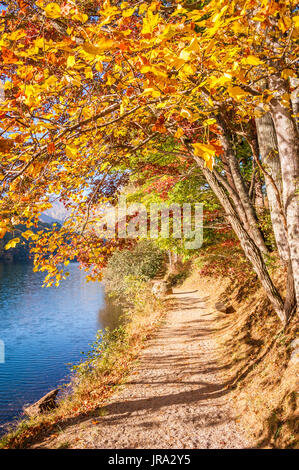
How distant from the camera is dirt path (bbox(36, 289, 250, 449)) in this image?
14.1ft

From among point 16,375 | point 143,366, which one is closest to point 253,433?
point 143,366

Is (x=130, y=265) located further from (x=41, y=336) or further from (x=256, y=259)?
(x=256, y=259)

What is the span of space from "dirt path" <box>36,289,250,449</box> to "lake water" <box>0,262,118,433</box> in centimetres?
357

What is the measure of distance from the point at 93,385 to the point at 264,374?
162 inches

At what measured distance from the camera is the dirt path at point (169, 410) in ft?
14.1

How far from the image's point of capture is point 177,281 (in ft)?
71.6

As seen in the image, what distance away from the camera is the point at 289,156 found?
140 inches

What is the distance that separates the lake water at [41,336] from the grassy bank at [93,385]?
142 centimetres

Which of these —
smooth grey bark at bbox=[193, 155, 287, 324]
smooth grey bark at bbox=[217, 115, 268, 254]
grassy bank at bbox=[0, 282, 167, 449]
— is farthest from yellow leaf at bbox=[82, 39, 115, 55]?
grassy bank at bbox=[0, 282, 167, 449]

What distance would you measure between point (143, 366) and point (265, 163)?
5577 millimetres

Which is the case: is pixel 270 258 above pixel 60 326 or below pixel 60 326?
above

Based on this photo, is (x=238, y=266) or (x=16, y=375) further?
(x=16, y=375)

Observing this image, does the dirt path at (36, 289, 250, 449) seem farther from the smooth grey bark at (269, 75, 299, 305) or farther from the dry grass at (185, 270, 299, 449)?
the smooth grey bark at (269, 75, 299, 305)
